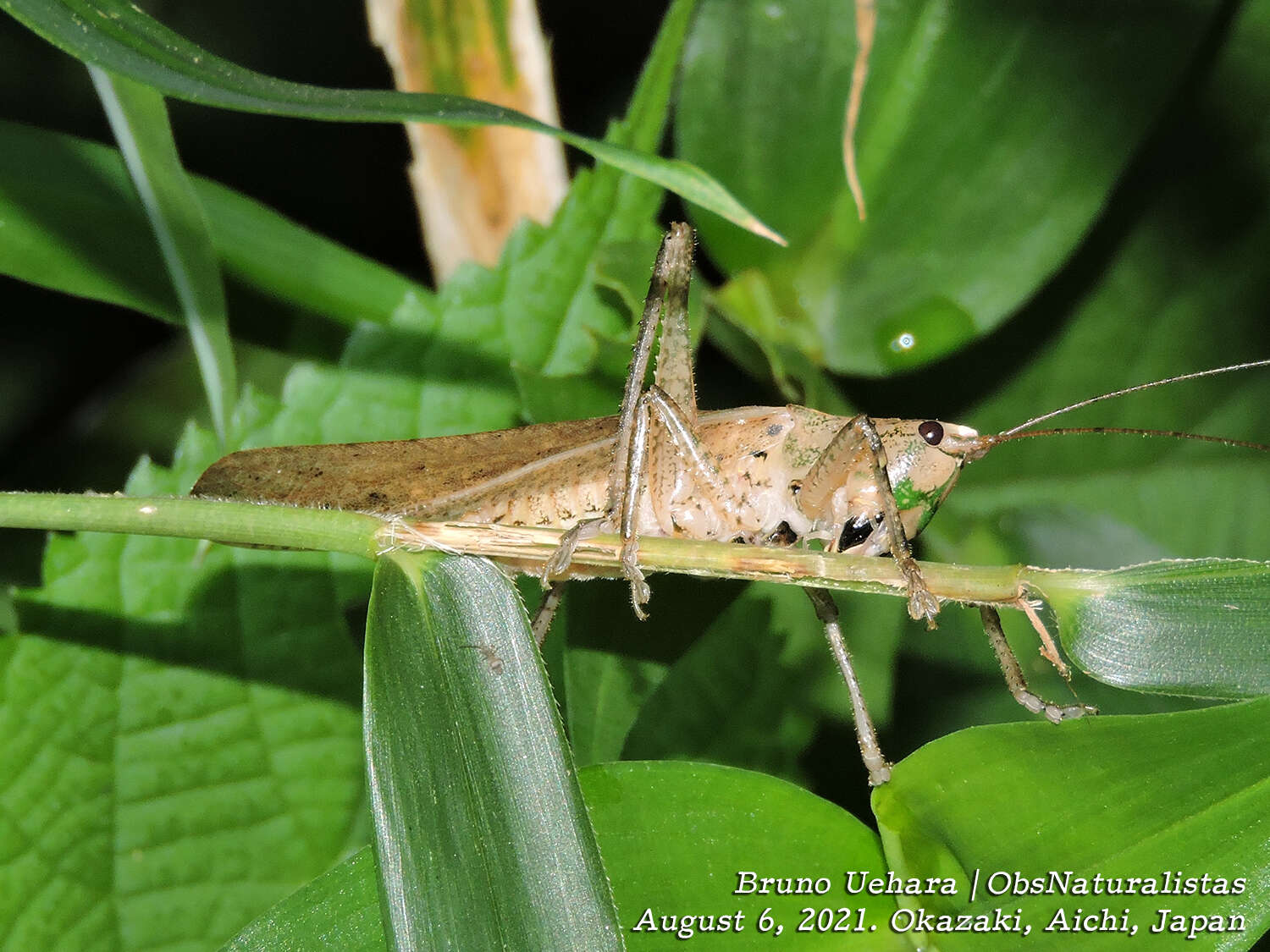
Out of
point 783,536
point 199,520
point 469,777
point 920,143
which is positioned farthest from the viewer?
point 920,143

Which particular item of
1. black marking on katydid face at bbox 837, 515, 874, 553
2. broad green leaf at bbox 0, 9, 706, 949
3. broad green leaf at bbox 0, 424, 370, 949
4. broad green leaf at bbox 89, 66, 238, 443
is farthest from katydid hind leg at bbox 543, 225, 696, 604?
broad green leaf at bbox 89, 66, 238, 443

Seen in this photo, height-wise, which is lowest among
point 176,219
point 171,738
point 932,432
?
point 171,738

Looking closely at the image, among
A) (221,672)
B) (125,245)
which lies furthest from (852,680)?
(125,245)

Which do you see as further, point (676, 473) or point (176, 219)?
point (676, 473)

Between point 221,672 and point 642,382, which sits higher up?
point 642,382

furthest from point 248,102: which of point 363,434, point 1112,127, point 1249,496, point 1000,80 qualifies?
point 1249,496

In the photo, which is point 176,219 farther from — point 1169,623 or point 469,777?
point 1169,623

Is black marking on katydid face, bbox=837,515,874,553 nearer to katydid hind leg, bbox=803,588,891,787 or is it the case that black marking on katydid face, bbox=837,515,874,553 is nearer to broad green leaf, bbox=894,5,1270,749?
katydid hind leg, bbox=803,588,891,787

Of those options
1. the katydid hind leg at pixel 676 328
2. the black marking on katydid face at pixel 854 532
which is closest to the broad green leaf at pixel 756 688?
the black marking on katydid face at pixel 854 532
